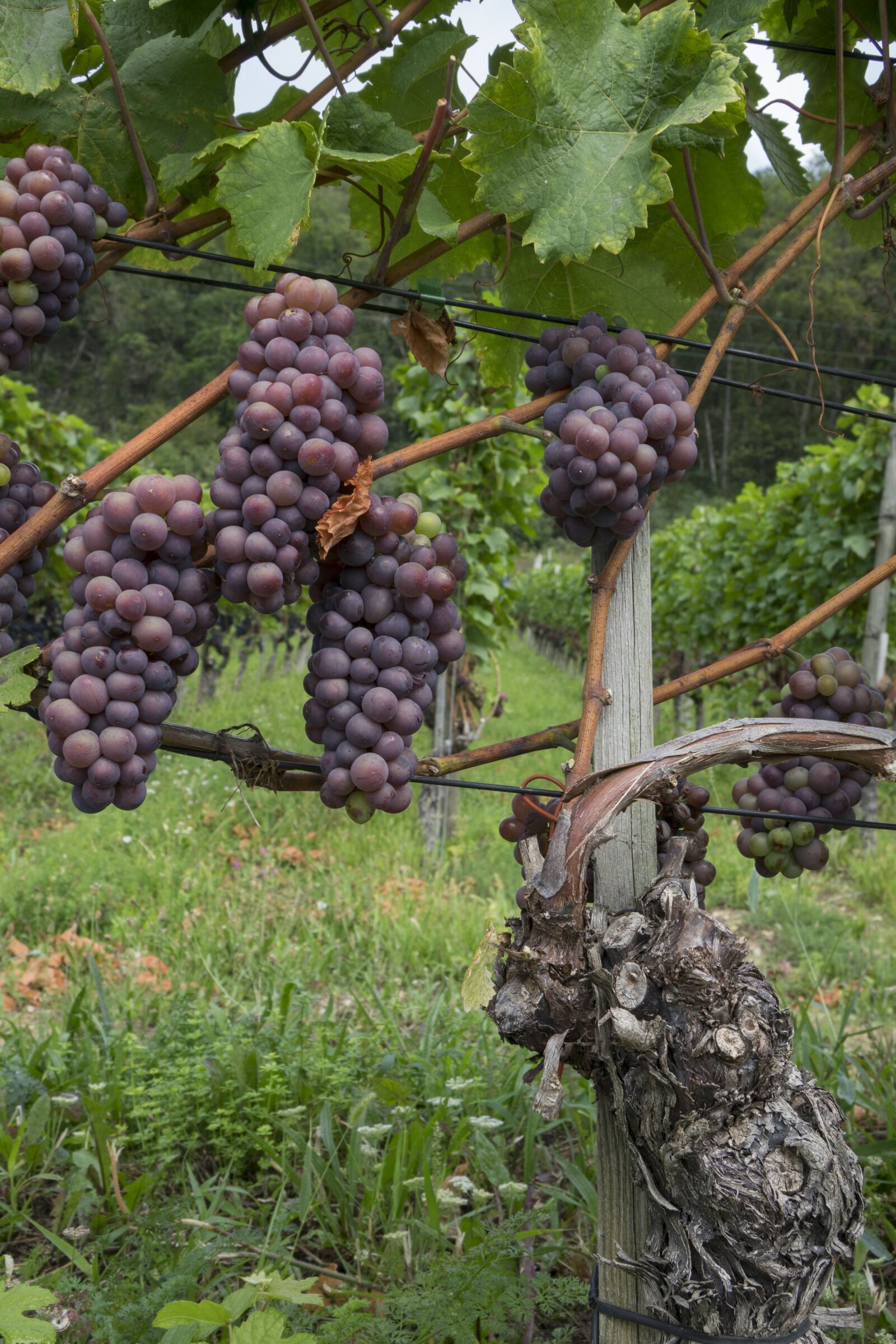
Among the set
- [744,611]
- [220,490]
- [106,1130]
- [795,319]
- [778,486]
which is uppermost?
[795,319]

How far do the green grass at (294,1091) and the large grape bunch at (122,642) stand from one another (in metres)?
0.46

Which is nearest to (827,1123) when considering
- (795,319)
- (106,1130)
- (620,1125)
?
(620,1125)

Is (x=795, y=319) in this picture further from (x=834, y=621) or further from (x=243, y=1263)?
(x=243, y=1263)

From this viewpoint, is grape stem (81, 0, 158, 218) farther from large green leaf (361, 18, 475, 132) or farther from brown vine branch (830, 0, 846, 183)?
brown vine branch (830, 0, 846, 183)

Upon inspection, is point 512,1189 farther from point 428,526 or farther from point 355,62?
point 355,62

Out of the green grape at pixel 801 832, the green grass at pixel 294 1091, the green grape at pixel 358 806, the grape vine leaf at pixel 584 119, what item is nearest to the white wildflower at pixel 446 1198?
the green grass at pixel 294 1091

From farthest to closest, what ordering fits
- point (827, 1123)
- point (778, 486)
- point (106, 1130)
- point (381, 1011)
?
1. point (778, 486)
2. point (381, 1011)
3. point (106, 1130)
4. point (827, 1123)

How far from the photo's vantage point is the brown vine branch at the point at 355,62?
114cm

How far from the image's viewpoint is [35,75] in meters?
1.04

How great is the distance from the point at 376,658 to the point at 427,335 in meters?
0.43

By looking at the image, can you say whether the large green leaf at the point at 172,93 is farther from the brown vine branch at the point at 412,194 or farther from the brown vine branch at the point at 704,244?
the brown vine branch at the point at 704,244

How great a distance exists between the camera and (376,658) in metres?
0.96

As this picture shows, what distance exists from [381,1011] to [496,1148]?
67 cm

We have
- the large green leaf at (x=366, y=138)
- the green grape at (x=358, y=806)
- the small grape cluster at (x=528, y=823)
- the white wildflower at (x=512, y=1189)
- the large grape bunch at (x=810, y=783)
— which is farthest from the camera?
the white wildflower at (x=512, y=1189)
